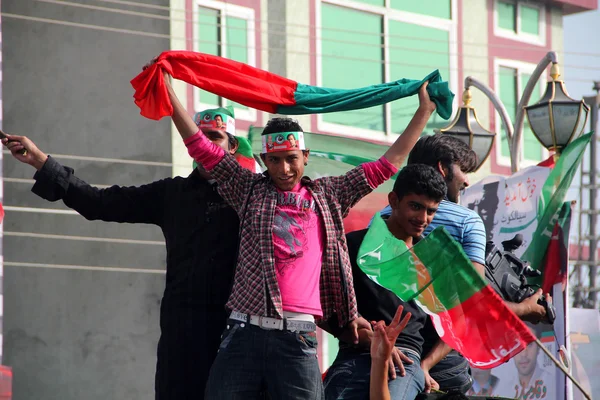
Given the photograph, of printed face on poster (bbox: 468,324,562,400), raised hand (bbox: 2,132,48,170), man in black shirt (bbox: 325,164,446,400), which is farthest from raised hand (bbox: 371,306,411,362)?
printed face on poster (bbox: 468,324,562,400)

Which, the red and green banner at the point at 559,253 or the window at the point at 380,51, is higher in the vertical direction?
the window at the point at 380,51

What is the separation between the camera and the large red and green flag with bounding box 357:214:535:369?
4699mm

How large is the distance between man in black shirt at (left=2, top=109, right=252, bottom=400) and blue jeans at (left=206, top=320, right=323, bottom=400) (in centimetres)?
39

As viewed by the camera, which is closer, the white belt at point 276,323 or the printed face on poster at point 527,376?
the white belt at point 276,323

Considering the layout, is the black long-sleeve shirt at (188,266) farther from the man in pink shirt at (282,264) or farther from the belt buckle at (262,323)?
the belt buckle at (262,323)

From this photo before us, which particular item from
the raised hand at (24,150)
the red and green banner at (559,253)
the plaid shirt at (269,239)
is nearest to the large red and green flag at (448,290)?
the plaid shirt at (269,239)

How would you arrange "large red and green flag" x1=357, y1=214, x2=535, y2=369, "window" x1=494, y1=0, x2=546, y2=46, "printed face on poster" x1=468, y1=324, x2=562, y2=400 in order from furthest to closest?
"window" x1=494, y1=0, x2=546, y2=46 < "printed face on poster" x1=468, y1=324, x2=562, y2=400 < "large red and green flag" x1=357, y1=214, x2=535, y2=369

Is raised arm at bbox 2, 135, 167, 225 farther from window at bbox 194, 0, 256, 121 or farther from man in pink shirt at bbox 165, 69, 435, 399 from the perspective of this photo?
window at bbox 194, 0, 256, 121

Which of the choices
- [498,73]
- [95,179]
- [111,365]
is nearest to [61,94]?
[95,179]

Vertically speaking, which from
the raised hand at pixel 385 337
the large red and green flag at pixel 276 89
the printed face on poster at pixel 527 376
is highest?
the large red and green flag at pixel 276 89

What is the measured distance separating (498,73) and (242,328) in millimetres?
15932

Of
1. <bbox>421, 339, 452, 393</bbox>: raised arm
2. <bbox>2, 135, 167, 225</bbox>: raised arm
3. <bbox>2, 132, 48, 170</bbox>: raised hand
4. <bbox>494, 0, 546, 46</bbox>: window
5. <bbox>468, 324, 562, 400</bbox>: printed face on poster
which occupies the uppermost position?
<bbox>494, 0, 546, 46</bbox>: window

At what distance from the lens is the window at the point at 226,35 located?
14586 mm

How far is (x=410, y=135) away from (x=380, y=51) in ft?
44.1
